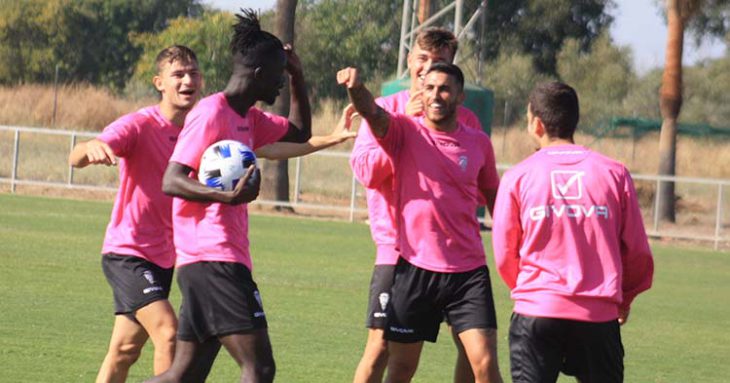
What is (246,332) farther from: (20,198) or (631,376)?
(20,198)

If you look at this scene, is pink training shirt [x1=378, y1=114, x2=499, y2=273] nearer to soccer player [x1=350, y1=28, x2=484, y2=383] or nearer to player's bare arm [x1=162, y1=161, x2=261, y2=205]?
soccer player [x1=350, y1=28, x2=484, y2=383]

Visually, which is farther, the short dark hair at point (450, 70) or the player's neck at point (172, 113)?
the player's neck at point (172, 113)

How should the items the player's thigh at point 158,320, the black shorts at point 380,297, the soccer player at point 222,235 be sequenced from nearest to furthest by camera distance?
the soccer player at point 222,235, the player's thigh at point 158,320, the black shorts at point 380,297

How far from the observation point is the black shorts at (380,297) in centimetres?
807

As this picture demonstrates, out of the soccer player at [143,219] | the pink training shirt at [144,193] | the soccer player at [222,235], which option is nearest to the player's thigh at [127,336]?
the soccer player at [143,219]

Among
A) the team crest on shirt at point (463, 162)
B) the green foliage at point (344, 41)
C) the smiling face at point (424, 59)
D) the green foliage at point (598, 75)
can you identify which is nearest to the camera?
the team crest on shirt at point (463, 162)

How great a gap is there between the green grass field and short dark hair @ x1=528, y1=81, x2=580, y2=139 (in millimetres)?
3707

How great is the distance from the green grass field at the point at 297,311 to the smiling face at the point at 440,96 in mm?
2665

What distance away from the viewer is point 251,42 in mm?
6914

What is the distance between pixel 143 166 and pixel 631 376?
4.70m

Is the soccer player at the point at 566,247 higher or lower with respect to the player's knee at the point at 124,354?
higher

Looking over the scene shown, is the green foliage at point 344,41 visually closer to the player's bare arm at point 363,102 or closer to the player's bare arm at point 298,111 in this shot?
the player's bare arm at point 298,111

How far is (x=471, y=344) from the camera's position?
757 centimetres

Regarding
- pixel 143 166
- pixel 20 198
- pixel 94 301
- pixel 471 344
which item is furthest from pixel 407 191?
pixel 20 198
